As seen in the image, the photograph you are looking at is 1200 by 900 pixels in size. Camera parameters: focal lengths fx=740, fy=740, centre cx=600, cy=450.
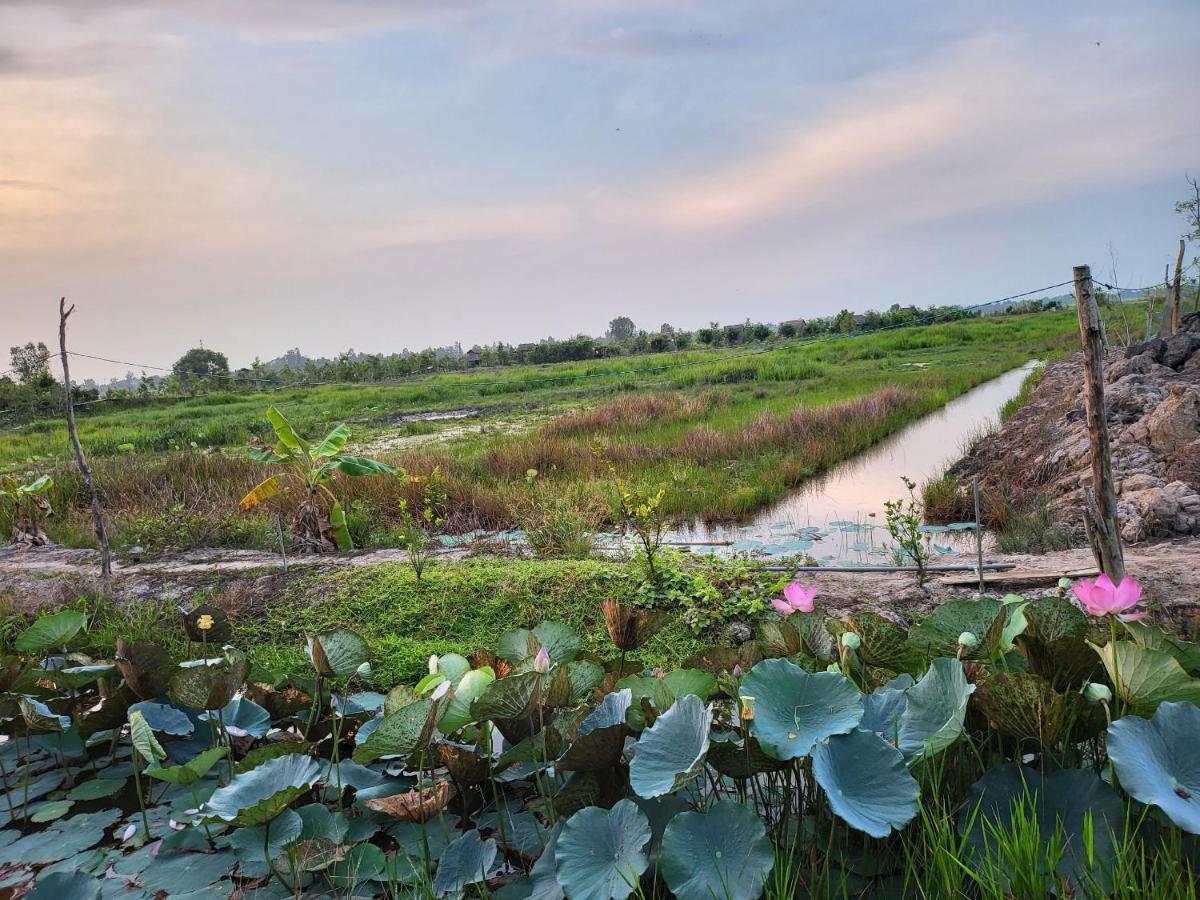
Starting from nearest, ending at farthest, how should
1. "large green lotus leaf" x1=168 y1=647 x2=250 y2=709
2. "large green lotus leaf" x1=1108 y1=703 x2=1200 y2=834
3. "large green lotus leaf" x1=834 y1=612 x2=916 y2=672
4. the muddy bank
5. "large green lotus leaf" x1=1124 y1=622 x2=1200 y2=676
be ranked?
"large green lotus leaf" x1=1108 y1=703 x2=1200 y2=834 → "large green lotus leaf" x1=1124 y1=622 x2=1200 y2=676 → "large green lotus leaf" x1=834 y1=612 x2=916 y2=672 → "large green lotus leaf" x1=168 y1=647 x2=250 y2=709 → the muddy bank

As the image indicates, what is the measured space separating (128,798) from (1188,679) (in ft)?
7.95

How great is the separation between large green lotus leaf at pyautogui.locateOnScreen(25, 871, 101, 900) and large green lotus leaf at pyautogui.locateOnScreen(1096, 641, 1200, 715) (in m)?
1.79

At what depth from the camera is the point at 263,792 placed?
1.42 metres

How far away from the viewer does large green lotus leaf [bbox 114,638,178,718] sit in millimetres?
1976

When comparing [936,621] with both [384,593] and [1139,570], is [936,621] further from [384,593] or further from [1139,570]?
[384,593]

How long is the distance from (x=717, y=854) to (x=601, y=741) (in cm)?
25

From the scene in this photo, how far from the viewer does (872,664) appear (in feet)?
5.42

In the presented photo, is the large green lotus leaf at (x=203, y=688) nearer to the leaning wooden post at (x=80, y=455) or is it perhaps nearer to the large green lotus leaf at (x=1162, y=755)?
the large green lotus leaf at (x=1162, y=755)

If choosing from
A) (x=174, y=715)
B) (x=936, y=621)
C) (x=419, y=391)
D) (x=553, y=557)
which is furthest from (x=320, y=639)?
(x=419, y=391)

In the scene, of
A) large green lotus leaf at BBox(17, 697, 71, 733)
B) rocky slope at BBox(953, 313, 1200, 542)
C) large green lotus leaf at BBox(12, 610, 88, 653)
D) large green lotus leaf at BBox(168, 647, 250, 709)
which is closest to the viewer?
large green lotus leaf at BBox(168, 647, 250, 709)

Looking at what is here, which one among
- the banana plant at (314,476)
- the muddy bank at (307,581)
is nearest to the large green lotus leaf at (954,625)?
the muddy bank at (307,581)

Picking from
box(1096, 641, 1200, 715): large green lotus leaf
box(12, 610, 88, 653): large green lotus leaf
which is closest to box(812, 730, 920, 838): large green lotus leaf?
box(1096, 641, 1200, 715): large green lotus leaf

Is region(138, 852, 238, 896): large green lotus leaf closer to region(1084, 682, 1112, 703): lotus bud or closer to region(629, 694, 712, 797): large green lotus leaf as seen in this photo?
region(629, 694, 712, 797): large green lotus leaf

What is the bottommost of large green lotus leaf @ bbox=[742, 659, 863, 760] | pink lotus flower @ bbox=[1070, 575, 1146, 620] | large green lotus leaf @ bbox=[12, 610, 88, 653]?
large green lotus leaf @ bbox=[12, 610, 88, 653]
